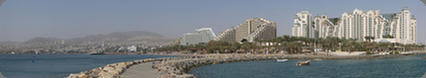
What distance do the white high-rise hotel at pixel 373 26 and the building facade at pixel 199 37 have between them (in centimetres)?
3931

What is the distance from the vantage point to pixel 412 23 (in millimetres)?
82438

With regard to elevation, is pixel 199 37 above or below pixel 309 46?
above

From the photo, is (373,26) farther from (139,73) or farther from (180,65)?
(139,73)

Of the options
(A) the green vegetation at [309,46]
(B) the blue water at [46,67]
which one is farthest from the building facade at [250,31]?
(B) the blue water at [46,67]

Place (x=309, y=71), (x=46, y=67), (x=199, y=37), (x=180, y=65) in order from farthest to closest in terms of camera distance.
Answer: (x=199, y=37) → (x=46, y=67) → (x=180, y=65) → (x=309, y=71)

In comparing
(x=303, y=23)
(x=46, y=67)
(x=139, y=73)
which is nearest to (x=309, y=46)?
(x=303, y=23)

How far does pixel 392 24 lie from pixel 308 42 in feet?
78.3

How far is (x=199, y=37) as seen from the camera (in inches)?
5172

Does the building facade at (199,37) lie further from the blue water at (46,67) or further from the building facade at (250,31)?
the blue water at (46,67)

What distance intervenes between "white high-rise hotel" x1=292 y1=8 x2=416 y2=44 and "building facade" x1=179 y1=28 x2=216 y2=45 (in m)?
39.3

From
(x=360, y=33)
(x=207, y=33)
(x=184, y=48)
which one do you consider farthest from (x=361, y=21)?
(x=207, y=33)

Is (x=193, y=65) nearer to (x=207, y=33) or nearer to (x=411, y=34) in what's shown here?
(x=411, y=34)

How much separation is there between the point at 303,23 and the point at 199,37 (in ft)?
156

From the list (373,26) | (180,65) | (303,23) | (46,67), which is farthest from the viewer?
(303,23)
